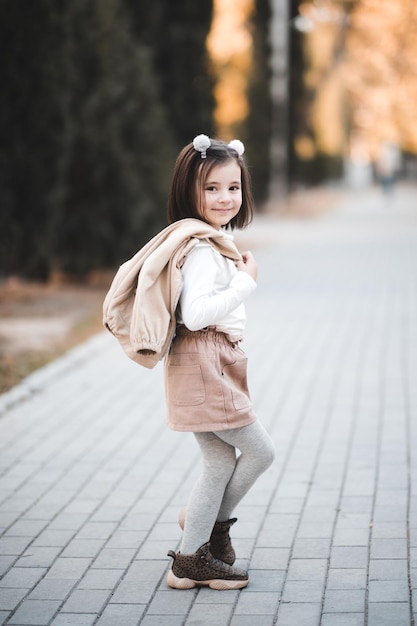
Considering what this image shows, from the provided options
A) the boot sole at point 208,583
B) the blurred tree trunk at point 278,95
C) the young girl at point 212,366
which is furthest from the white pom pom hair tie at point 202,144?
the blurred tree trunk at point 278,95

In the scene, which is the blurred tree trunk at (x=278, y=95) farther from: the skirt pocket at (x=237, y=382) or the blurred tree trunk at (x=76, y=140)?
the skirt pocket at (x=237, y=382)

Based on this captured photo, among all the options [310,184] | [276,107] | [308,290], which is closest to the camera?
[308,290]

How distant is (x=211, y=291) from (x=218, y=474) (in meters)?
0.73

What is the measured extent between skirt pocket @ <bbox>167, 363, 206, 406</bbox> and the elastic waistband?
116 millimetres

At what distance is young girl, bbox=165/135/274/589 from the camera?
13.1 ft

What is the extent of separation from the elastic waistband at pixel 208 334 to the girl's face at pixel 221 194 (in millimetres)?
414

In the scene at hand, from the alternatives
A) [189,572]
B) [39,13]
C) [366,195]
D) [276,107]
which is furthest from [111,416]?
[366,195]

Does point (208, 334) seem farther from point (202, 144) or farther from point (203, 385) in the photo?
point (202, 144)

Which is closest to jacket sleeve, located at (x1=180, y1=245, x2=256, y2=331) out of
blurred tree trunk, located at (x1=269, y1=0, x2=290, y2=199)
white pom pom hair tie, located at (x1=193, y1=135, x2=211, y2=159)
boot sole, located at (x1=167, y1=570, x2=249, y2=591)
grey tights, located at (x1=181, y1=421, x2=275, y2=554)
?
white pom pom hair tie, located at (x1=193, y1=135, x2=211, y2=159)

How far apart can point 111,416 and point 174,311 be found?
365cm

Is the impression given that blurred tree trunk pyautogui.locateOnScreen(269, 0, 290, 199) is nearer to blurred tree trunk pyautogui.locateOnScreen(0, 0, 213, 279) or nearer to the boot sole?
blurred tree trunk pyautogui.locateOnScreen(0, 0, 213, 279)

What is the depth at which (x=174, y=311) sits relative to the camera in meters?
3.98

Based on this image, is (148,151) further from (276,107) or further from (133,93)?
(276,107)

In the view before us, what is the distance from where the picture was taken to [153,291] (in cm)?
394
